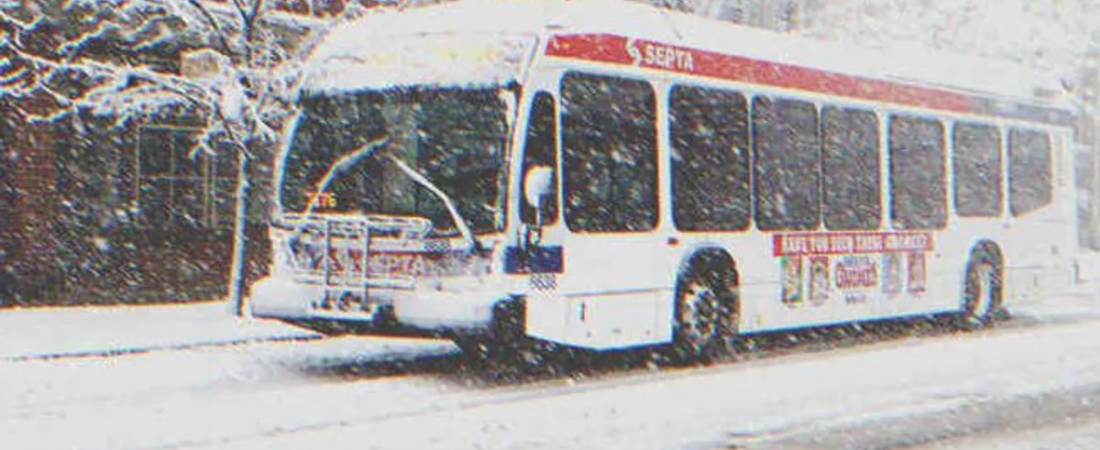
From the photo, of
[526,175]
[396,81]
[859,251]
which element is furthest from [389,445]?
[859,251]

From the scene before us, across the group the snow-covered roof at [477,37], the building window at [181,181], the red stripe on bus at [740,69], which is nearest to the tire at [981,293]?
the red stripe on bus at [740,69]

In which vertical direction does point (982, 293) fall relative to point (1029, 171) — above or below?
below

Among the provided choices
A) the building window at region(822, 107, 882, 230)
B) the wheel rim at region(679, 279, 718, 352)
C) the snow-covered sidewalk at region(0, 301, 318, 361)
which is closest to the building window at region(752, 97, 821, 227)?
the building window at region(822, 107, 882, 230)

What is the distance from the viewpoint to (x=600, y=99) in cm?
1313

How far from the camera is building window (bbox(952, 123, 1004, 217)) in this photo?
1798 cm

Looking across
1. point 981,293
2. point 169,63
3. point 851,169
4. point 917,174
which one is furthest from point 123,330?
point 981,293

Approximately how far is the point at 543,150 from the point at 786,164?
348 cm

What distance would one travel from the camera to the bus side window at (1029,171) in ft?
62.4

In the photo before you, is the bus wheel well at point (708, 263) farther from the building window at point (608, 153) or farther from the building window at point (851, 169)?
the building window at point (851, 169)

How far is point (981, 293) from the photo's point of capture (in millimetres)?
18344

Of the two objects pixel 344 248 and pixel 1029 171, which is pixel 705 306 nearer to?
pixel 344 248

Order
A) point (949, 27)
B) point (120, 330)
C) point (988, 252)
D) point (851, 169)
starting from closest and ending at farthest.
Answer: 1. point (851, 169)
2. point (120, 330)
3. point (988, 252)
4. point (949, 27)

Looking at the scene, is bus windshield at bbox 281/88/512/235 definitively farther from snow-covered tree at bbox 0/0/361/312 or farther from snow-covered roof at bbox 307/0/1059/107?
snow-covered tree at bbox 0/0/361/312

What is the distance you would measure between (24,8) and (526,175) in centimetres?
926
